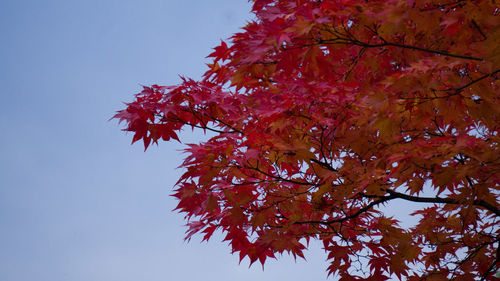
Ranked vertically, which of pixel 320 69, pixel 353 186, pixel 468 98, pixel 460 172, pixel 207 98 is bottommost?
pixel 460 172

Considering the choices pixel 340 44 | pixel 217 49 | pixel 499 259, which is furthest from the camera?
pixel 499 259

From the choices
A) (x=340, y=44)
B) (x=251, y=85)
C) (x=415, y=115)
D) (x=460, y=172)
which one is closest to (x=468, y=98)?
(x=415, y=115)

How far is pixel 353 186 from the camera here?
3420mm

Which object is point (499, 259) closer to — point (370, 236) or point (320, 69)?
point (370, 236)

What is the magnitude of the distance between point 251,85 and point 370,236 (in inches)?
77.1

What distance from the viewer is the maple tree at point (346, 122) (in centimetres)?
269

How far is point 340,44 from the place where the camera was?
2.94 m

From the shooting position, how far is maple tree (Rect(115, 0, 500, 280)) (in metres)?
2.69

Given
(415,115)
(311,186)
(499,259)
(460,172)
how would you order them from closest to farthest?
(460,172), (415,115), (311,186), (499,259)

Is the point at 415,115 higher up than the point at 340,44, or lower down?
lower down

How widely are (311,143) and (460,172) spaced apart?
47.7 inches

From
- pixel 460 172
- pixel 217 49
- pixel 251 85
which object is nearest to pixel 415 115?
pixel 460 172

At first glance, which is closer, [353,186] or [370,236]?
[353,186]

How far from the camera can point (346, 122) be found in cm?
332
